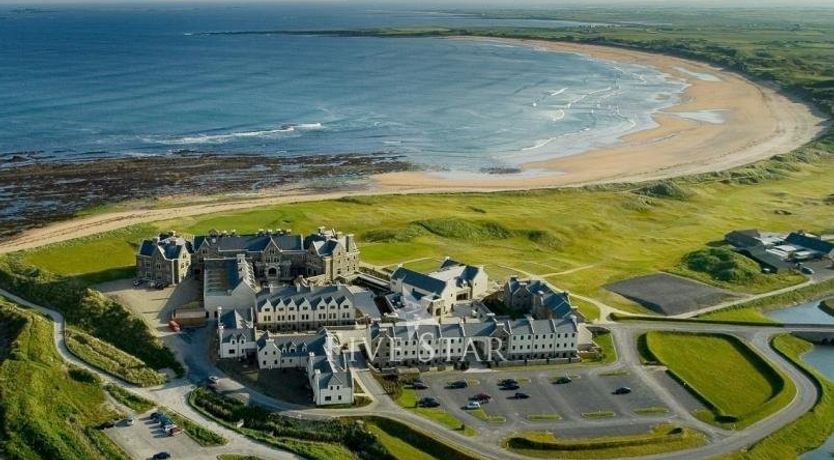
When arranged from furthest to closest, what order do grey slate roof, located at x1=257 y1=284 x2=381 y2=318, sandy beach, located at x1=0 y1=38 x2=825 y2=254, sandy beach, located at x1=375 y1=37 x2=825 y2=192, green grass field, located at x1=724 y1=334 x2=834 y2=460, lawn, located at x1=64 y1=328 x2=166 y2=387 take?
sandy beach, located at x1=375 y1=37 x2=825 y2=192, sandy beach, located at x1=0 y1=38 x2=825 y2=254, grey slate roof, located at x1=257 y1=284 x2=381 y2=318, lawn, located at x1=64 y1=328 x2=166 y2=387, green grass field, located at x1=724 y1=334 x2=834 y2=460

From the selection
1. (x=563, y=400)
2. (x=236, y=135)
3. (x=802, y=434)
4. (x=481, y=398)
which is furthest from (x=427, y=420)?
(x=236, y=135)

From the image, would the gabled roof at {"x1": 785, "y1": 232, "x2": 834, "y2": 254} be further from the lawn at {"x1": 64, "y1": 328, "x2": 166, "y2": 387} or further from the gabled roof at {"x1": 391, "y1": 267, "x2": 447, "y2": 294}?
the lawn at {"x1": 64, "y1": 328, "x2": 166, "y2": 387}

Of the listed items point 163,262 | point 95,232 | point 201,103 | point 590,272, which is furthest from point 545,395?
point 201,103

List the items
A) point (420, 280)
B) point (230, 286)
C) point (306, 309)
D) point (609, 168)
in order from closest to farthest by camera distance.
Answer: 1. point (306, 309)
2. point (230, 286)
3. point (420, 280)
4. point (609, 168)

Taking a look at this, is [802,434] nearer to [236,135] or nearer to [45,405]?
[45,405]

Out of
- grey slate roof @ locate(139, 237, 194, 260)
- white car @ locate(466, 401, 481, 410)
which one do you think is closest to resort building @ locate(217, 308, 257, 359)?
grey slate roof @ locate(139, 237, 194, 260)

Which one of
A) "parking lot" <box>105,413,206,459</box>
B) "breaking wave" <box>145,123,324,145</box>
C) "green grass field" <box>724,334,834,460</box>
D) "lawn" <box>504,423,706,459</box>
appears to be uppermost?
"breaking wave" <box>145,123,324,145</box>

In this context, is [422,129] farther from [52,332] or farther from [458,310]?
[52,332]
